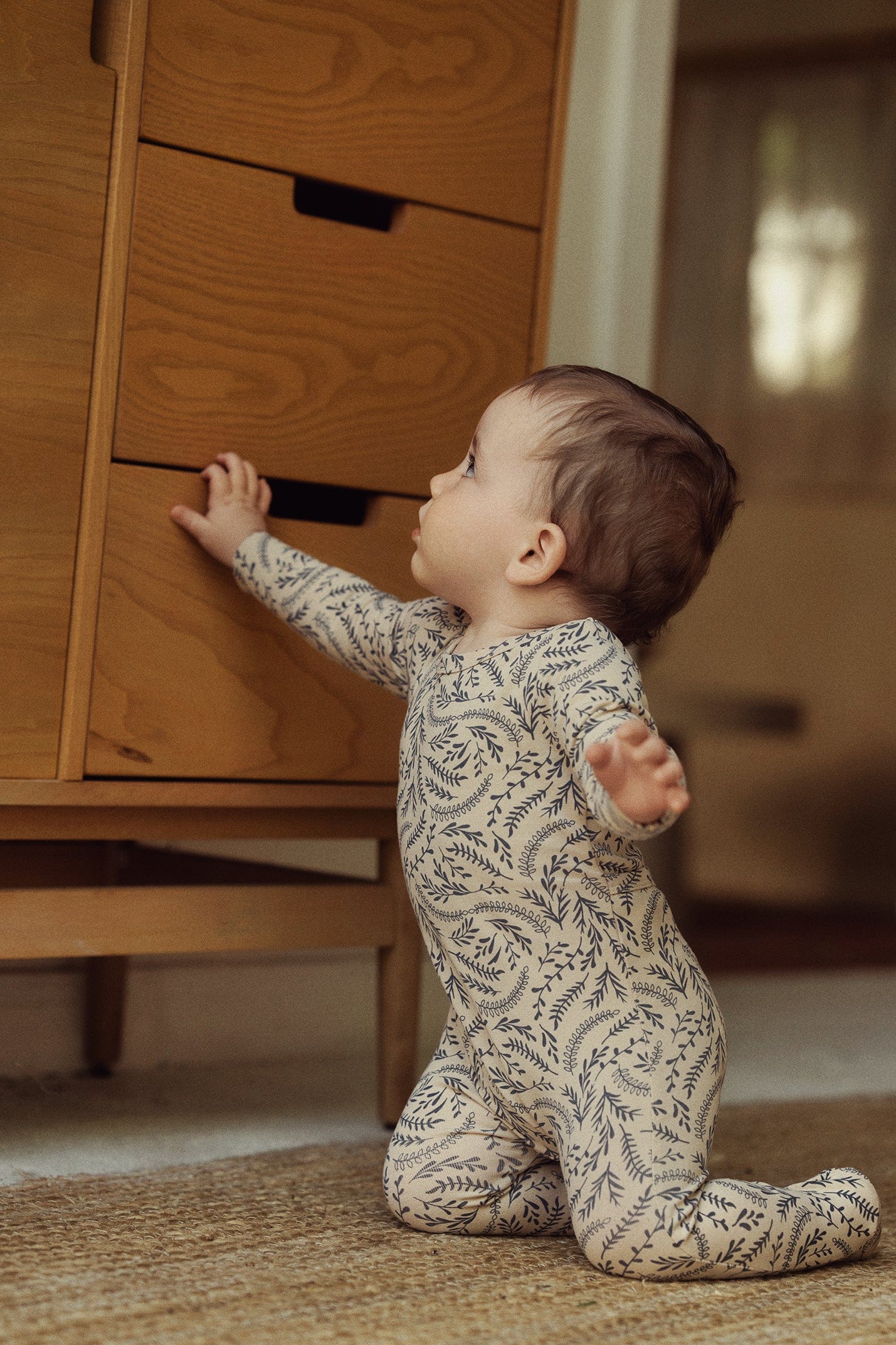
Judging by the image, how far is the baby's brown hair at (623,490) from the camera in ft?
3.20

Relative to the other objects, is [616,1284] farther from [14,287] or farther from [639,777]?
[14,287]

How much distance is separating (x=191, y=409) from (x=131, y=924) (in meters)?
0.37

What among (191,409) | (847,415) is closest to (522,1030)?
(191,409)

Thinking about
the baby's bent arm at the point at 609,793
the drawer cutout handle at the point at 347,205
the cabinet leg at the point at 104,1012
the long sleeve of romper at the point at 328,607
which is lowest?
the cabinet leg at the point at 104,1012

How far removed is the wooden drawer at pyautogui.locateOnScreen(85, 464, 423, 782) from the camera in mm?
1045

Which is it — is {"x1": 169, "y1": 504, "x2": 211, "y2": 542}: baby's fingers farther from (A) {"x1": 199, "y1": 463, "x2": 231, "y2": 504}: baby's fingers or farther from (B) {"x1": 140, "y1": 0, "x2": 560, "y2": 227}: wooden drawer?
(B) {"x1": 140, "y1": 0, "x2": 560, "y2": 227}: wooden drawer

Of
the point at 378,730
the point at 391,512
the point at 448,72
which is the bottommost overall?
the point at 378,730

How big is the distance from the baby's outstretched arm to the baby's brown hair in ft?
0.53

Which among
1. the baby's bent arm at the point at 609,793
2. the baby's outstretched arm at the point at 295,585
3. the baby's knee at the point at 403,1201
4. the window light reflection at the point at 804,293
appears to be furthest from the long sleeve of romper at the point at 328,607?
the window light reflection at the point at 804,293

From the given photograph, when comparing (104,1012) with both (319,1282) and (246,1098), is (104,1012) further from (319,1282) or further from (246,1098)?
(319,1282)

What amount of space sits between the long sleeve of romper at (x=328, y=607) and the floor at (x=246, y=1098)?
0.39 meters

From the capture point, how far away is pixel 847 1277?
2.95 feet

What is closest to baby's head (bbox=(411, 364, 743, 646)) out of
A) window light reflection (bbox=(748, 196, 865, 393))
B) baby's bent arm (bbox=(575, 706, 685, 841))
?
baby's bent arm (bbox=(575, 706, 685, 841))

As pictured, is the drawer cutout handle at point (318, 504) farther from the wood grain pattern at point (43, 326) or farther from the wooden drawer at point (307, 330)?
the wood grain pattern at point (43, 326)
